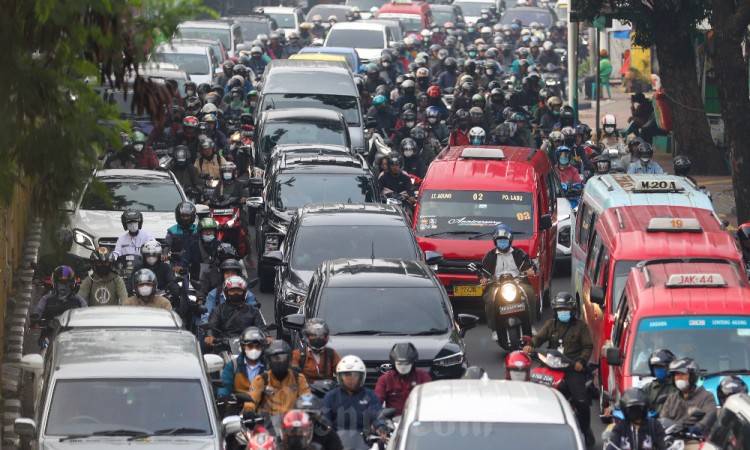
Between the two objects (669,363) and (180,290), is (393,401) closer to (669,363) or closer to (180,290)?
(669,363)

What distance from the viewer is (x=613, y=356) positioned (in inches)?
640

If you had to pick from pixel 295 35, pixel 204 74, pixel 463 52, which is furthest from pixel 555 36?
pixel 204 74

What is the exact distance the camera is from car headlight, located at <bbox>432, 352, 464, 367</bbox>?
16.8 m

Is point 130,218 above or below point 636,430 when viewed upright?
below

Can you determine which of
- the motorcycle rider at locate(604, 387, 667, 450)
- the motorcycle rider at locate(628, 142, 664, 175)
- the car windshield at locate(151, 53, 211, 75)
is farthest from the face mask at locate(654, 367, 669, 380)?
the car windshield at locate(151, 53, 211, 75)

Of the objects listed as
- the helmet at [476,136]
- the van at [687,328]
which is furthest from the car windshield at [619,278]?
the helmet at [476,136]

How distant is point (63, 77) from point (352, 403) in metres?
5.34

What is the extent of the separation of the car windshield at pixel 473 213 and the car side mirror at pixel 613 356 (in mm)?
7190

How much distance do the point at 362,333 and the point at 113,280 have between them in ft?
11.1

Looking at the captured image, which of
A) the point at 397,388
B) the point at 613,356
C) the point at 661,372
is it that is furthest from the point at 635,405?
the point at 613,356

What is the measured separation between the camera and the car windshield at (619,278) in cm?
1880

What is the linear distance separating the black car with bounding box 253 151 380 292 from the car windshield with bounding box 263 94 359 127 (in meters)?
7.80

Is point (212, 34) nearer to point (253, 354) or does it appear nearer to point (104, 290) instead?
point (104, 290)

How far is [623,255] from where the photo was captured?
744 inches
